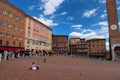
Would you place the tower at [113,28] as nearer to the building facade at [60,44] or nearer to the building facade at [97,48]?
the building facade at [97,48]

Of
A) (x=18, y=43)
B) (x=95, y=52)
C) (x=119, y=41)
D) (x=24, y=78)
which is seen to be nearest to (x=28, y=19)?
(x=18, y=43)

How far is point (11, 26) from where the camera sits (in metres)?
42.7

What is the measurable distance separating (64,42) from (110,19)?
50762 millimetres

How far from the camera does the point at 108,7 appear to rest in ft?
153

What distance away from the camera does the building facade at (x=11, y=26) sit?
3859cm

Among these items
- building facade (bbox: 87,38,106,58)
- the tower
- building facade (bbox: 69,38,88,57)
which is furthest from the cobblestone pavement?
building facade (bbox: 69,38,88,57)

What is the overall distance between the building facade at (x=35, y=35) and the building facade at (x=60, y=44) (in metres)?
21.7

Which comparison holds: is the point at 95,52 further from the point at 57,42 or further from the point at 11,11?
the point at 11,11

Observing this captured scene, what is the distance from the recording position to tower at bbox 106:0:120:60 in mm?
43531

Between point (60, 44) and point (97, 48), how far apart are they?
82.0 ft

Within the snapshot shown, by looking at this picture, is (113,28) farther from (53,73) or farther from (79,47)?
(79,47)

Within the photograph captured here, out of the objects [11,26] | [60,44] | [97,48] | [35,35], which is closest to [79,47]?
[97,48]

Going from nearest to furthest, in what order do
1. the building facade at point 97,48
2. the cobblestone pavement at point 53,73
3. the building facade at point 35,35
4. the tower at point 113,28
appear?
the cobblestone pavement at point 53,73 < the tower at point 113,28 < the building facade at point 35,35 < the building facade at point 97,48

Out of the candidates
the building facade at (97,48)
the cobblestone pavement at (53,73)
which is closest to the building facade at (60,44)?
the building facade at (97,48)
